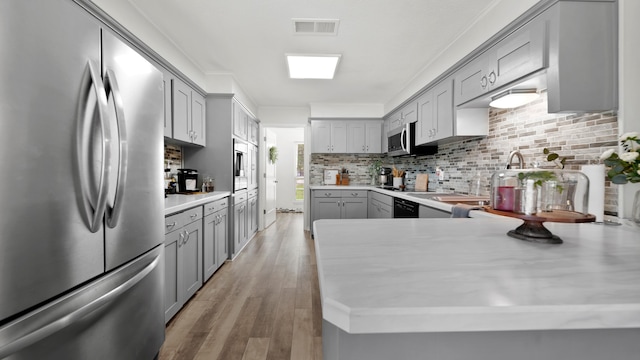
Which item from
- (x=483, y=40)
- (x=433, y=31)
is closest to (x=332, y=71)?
(x=433, y=31)

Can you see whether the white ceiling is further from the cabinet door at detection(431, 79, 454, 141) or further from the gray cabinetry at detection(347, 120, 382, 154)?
the gray cabinetry at detection(347, 120, 382, 154)

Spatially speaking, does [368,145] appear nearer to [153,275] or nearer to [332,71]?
[332,71]

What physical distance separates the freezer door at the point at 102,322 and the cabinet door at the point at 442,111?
2758mm

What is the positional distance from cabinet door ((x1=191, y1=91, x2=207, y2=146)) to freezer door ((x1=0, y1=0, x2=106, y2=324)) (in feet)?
6.93

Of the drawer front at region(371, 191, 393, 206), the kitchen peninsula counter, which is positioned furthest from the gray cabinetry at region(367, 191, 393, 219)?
the kitchen peninsula counter

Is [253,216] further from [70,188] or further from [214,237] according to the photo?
[70,188]

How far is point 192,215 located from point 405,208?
2.24 m

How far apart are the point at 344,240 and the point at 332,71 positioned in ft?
9.50

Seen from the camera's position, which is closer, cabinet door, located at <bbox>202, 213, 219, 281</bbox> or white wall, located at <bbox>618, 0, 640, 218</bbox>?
white wall, located at <bbox>618, 0, 640, 218</bbox>

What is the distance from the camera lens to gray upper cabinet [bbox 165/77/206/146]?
274 centimetres

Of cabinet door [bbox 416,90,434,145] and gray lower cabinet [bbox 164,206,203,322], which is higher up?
cabinet door [bbox 416,90,434,145]

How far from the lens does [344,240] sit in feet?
2.91

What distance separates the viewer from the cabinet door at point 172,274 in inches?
78.8

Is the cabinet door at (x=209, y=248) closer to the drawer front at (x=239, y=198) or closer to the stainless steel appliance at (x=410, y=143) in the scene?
the drawer front at (x=239, y=198)
